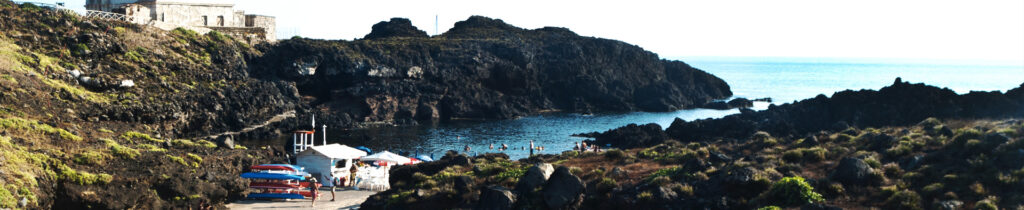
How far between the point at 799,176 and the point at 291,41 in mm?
83182

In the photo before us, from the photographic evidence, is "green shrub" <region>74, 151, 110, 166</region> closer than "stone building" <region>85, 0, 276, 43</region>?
Yes

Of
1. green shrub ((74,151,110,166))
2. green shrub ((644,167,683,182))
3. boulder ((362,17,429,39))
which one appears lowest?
A: green shrub ((74,151,110,166))

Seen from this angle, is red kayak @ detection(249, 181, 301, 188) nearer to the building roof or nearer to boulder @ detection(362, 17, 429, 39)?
the building roof

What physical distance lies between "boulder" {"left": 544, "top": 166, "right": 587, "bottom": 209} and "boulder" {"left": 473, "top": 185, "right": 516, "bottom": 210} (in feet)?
3.62

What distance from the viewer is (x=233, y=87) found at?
274 ft

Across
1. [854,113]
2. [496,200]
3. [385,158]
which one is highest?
[496,200]

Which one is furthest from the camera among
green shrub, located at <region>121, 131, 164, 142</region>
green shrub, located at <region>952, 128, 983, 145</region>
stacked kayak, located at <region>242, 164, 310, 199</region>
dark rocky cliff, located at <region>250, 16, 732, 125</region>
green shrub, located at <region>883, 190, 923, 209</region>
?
dark rocky cliff, located at <region>250, 16, 732, 125</region>

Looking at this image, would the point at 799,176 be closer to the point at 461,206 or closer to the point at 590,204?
the point at 590,204

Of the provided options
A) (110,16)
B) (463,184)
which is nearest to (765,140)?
(463,184)

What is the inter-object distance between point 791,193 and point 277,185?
20142 mm

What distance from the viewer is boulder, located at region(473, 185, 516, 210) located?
87.5 ft

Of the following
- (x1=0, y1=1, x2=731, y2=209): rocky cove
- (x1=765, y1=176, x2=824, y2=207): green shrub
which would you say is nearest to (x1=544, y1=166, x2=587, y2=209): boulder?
(x1=765, y1=176, x2=824, y2=207): green shrub

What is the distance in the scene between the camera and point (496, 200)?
26.7m

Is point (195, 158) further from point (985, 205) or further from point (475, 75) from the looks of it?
point (475, 75)
